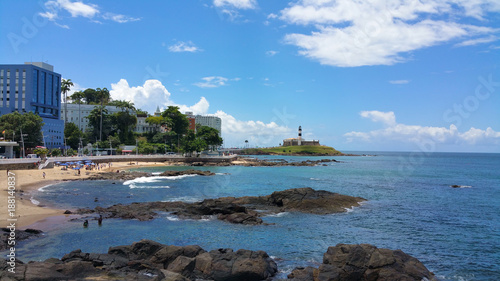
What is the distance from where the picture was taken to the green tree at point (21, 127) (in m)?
80.0

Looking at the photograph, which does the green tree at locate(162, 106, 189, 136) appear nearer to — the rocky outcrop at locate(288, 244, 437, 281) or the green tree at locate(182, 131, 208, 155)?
the green tree at locate(182, 131, 208, 155)

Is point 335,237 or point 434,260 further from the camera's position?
point 335,237

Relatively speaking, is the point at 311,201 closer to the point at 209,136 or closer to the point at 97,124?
the point at 209,136

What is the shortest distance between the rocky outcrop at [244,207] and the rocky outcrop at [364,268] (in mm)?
11831

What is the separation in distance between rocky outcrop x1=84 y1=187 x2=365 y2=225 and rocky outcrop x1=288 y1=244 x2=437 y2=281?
1183 centimetres

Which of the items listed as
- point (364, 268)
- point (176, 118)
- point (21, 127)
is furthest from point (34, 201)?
point (176, 118)

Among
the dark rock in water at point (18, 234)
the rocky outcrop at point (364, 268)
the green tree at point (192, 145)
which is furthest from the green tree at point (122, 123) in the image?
the rocky outcrop at point (364, 268)

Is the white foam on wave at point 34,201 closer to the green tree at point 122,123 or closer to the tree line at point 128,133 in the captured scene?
the tree line at point 128,133

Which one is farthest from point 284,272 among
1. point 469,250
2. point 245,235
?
point 469,250

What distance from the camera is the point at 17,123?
270 ft

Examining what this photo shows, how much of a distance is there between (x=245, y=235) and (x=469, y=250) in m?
15.6

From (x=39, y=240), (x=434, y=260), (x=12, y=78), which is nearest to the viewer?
(x=434, y=260)

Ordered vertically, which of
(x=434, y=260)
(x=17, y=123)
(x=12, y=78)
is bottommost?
(x=434, y=260)

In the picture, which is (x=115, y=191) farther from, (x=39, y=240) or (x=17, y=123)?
(x=17, y=123)
